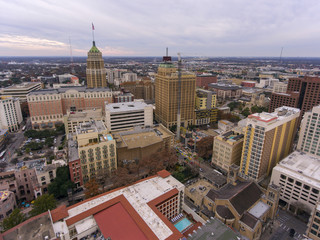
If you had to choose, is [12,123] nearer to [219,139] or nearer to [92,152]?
[92,152]

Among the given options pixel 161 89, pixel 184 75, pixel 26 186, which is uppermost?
pixel 184 75

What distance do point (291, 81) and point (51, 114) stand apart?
162083 mm

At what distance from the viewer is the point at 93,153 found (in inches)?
2837

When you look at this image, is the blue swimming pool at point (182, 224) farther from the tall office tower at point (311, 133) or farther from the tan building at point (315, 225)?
the tall office tower at point (311, 133)

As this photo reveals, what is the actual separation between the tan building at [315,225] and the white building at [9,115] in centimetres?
15380

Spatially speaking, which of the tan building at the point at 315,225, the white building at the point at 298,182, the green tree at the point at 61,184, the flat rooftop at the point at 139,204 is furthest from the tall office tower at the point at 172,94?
the tan building at the point at 315,225

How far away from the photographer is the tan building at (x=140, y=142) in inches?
3226

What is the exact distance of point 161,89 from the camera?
4975 inches

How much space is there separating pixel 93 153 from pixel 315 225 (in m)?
69.8

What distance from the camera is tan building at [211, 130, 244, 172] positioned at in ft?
259

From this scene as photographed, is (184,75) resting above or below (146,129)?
above

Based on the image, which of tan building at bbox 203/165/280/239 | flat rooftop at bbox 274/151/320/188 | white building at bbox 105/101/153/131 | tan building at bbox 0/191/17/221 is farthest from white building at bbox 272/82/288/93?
tan building at bbox 0/191/17/221

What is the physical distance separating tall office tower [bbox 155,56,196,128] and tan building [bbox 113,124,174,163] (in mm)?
26909

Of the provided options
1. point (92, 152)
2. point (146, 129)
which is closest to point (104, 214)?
point (92, 152)
